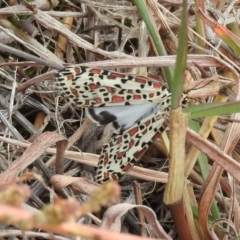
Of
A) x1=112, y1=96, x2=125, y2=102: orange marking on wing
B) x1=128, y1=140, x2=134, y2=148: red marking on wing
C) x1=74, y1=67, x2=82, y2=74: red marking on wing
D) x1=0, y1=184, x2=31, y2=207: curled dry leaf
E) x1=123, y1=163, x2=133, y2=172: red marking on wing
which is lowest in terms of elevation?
x1=123, y1=163, x2=133, y2=172: red marking on wing

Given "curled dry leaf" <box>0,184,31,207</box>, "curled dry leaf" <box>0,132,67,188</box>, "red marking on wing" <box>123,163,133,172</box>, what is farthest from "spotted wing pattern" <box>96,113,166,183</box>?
"curled dry leaf" <box>0,184,31,207</box>

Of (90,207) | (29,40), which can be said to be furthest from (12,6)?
(90,207)

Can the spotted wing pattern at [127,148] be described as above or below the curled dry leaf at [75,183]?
above

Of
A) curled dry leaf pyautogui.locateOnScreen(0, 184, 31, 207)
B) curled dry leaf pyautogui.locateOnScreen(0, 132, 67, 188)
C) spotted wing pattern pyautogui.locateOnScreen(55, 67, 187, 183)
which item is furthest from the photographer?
spotted wing pattern pyautogui.locateOnScreen(55, 67, 187, 183)

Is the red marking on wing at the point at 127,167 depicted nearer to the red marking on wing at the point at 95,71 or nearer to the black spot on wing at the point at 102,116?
the black spot on wing at the point at 102,116

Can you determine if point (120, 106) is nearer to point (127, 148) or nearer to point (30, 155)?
point (127, 148)

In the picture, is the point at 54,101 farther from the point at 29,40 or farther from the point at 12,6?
the point at 12,6

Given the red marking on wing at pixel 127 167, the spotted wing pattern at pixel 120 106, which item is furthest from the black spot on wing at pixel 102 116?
the red marking on wing at pixel 127 167

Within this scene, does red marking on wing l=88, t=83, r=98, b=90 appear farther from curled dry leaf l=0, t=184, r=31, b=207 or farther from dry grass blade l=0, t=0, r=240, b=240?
curled dry leaf l=0, t=184, r=31, b=207

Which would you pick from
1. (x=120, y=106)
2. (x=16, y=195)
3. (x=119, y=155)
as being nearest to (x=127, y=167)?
(x=119, y=155)
